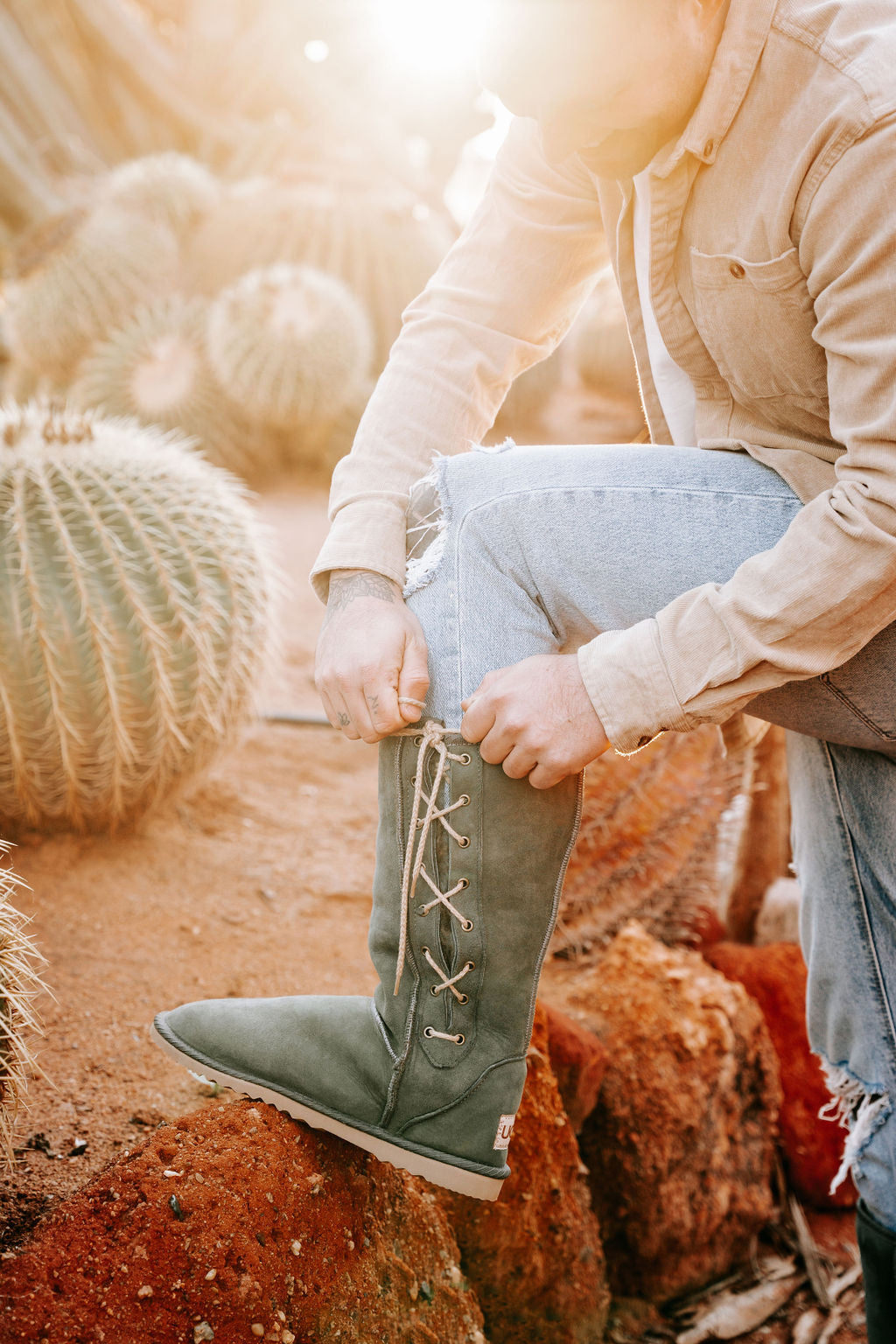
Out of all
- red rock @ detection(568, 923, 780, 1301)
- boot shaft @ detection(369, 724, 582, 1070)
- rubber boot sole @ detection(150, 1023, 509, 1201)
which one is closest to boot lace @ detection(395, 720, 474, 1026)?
boot shaft @ detection(369, 724, 582, 1070)

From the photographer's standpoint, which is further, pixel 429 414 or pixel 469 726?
pixel 429 414

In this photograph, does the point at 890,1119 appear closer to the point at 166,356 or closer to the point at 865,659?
the point at 865,659

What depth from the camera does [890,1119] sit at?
112 centimetres

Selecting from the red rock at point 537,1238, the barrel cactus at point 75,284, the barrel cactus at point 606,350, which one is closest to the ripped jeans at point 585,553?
the red rock at point 537,1238

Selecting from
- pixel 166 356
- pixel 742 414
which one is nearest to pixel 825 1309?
pixel 742 414

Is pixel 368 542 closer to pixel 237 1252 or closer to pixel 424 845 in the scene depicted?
pixel 424 845

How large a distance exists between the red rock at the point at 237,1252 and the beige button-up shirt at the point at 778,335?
1.89ft

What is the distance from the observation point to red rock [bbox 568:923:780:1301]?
60.1 inches

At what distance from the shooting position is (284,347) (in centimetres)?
412

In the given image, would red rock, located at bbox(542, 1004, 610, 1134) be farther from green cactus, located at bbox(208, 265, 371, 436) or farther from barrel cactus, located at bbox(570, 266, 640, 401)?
barrel cactus, located at bbox(570, 266, 640, 401)

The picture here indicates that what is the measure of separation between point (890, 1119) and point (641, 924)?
0.75m

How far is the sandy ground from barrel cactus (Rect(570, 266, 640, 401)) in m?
4.74

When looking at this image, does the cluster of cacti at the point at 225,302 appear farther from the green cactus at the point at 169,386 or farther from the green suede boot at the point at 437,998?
the green suede boot at the point at 437,998

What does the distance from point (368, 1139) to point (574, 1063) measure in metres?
0.54
